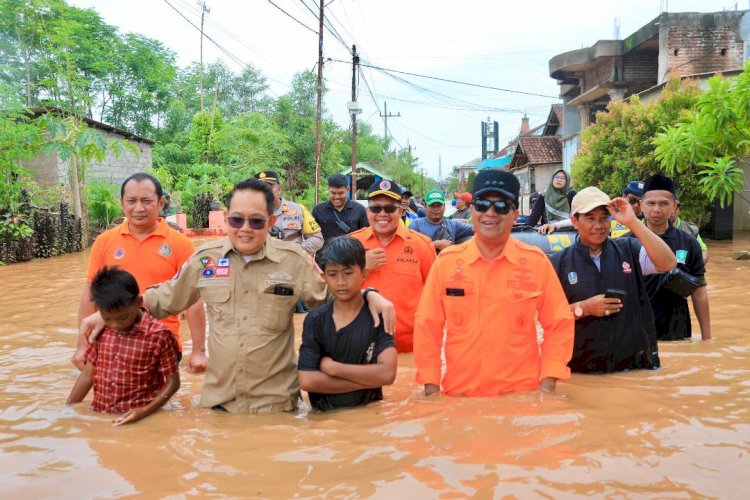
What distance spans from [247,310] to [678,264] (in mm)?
3219

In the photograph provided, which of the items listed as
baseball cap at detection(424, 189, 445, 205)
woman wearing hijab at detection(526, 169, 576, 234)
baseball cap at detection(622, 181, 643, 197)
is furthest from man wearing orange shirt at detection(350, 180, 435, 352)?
woman wearing hijab at detection(526, 169, 576, 234)

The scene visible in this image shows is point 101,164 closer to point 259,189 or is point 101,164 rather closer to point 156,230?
point 156,230

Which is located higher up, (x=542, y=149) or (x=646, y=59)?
(x=646, y=59)

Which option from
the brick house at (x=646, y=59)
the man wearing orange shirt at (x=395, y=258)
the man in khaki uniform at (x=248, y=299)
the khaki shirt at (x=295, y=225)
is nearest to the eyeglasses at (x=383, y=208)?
the man wearing orange shirt at (x=395, y=258)

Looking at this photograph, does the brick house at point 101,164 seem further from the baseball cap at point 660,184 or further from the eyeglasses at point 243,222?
the baseball cap at point 660,184

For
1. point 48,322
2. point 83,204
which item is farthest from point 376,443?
point 83,204

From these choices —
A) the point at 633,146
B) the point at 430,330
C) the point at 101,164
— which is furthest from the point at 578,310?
the point at 101,164

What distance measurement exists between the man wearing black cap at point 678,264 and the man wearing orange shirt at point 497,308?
5.65 feet

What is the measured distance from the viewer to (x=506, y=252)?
3.59 metres

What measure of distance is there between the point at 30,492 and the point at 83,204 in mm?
20030

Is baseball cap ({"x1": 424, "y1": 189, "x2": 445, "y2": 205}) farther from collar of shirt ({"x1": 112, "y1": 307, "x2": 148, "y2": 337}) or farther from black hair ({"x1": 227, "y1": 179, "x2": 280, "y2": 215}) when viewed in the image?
collar of shirt ({"x1": 112, "y1": 307, "x2": 148, "y2": 337})

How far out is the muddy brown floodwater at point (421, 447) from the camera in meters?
2.89

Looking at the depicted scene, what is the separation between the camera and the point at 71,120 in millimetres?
17422

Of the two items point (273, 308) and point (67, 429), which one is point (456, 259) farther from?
point (67, 429)
